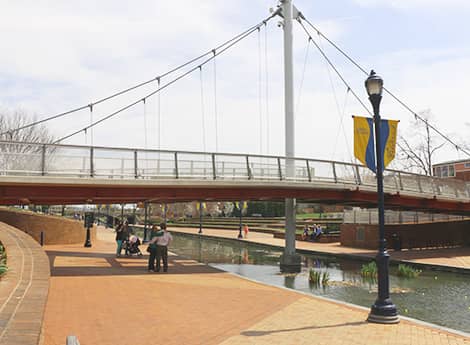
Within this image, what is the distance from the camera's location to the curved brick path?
4.33 metres

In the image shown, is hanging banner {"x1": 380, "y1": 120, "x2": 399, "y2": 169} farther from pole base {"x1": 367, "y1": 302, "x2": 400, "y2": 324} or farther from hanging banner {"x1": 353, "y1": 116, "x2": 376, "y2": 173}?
pole base {"x1": 367, "y1": 302, "x2": 400, "y2": 324}

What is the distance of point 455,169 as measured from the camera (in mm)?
40406

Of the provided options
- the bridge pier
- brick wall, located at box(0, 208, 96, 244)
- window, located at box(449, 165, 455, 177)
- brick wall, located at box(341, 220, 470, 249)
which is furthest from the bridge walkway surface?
window, located at box(449, 165, 455, 177)

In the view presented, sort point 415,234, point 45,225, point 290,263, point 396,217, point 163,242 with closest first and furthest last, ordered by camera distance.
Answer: point 163,242 < point 290,263 < point 45,225 < point 415,234 < point 396,217

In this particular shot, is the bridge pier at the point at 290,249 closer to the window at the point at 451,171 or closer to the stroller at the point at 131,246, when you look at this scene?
the stroller at the point at 131,246

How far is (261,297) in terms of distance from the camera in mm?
11977

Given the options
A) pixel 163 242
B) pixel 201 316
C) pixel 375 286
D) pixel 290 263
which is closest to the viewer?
pixel 201 316

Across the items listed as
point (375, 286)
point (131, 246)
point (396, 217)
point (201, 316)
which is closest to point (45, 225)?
point (131, 246)

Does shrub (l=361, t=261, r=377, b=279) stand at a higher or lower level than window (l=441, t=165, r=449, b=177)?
lower

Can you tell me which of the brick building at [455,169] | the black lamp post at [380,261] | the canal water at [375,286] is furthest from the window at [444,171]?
the black lamp post at [380,261]

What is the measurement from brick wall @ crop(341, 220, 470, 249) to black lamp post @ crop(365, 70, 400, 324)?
70.0 feet

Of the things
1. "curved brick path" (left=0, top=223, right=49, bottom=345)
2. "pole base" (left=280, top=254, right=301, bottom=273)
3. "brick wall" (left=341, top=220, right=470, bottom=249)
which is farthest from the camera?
"brick wall" (left=341, top=220, right=470, bottom=249)

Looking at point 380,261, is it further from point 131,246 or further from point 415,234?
point 415,234

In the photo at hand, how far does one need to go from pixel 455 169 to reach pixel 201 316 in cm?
3687
